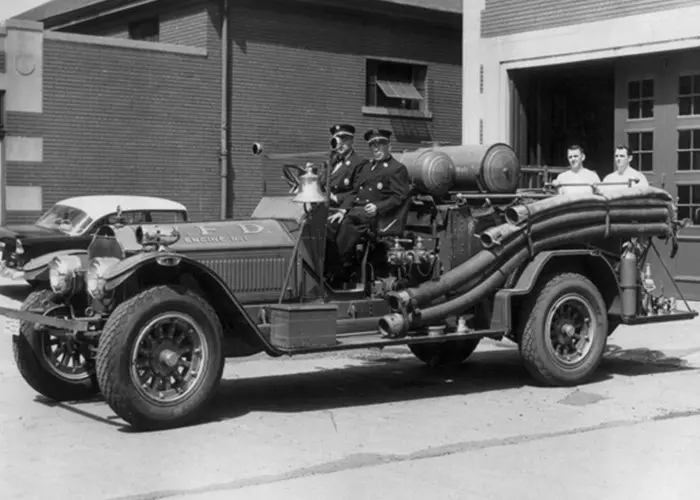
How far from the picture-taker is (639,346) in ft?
40.3

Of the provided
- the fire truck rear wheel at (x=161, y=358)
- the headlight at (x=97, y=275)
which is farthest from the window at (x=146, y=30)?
the fire truck rear wheel at (x=161, y=358)

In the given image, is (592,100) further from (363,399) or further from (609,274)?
(363,399)

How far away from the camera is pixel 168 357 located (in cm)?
778

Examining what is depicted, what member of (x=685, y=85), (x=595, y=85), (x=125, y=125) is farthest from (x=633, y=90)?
(x=125, y=125)

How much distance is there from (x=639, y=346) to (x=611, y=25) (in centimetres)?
600

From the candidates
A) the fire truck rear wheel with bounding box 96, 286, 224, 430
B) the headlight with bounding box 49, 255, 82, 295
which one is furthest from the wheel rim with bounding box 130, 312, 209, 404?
the headlight with bounding box 49, 255, 82, 295

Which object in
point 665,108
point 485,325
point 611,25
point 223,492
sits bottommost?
point 223,492

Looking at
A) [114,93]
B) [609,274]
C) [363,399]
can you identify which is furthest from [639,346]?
[114,93]

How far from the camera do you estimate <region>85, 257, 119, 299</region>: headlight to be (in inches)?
309

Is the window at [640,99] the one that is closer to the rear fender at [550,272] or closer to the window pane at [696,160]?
the window pane at [696,160]

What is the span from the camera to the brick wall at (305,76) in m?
21.5

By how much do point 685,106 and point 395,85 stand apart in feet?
29.3

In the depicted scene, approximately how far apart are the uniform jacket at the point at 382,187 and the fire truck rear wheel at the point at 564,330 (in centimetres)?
149

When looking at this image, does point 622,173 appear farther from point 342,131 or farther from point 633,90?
point 633,90
